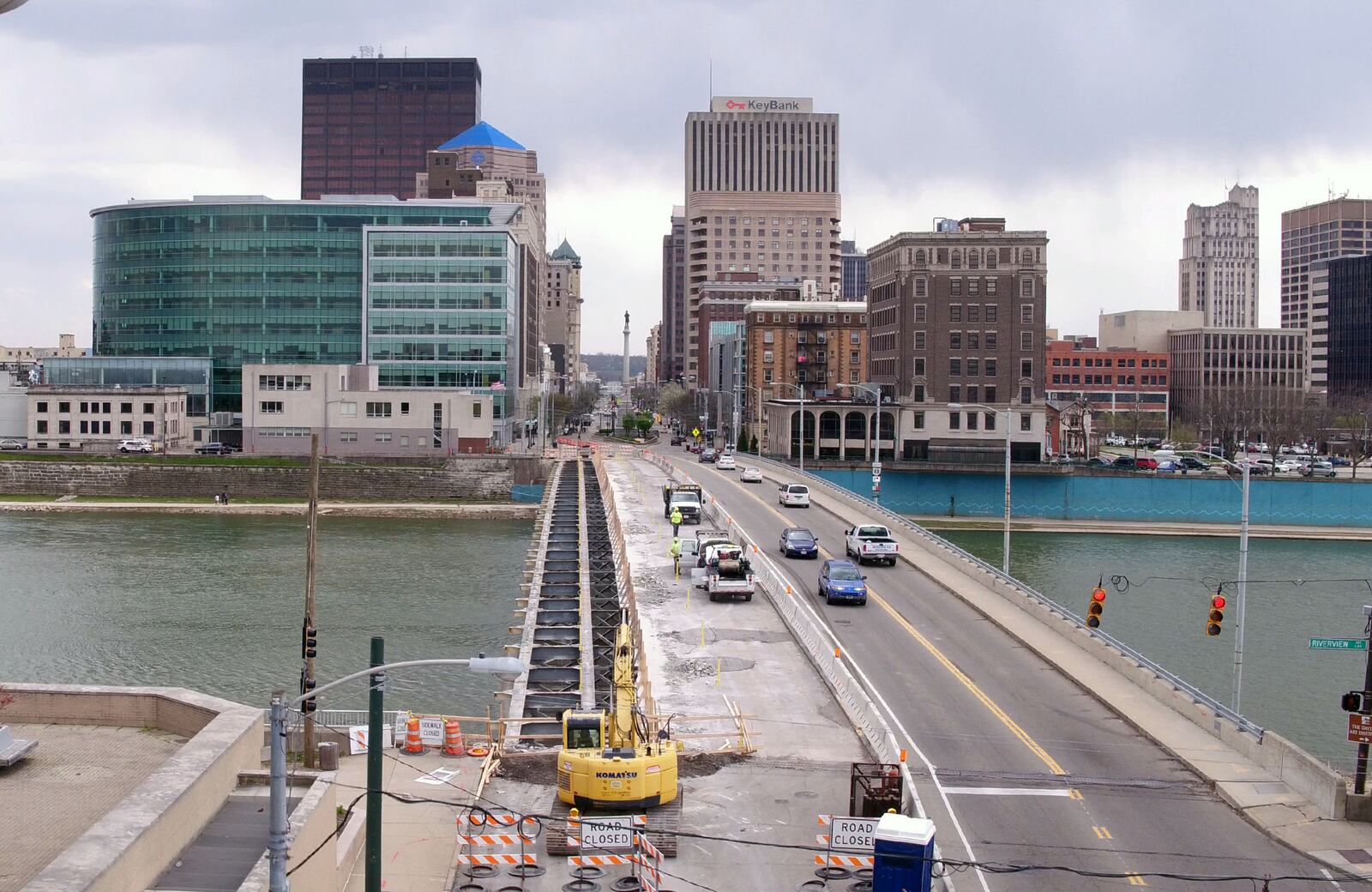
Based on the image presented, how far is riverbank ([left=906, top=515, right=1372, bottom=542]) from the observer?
94562 mm

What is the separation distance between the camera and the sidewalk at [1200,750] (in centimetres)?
2223

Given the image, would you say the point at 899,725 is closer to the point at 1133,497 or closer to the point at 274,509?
the point at 1133,497

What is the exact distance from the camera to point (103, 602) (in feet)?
197

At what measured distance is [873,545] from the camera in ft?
173

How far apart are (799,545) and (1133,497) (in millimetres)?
55596

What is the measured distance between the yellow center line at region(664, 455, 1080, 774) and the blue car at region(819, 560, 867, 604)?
998 mm

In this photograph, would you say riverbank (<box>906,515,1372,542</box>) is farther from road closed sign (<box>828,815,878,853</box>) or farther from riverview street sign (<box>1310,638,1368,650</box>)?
road closed sign (<box>828,815,878,853</box>)

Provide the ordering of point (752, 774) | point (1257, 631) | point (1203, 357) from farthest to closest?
1. point (1203, 357)
2. point (1257, 631)
3. point (752, 774)

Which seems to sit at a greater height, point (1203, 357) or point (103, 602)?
point (1203, 357)

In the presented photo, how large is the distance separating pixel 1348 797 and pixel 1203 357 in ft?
583

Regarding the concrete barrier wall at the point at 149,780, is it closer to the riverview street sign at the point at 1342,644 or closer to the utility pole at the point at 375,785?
the utility pole at the point at 375,785

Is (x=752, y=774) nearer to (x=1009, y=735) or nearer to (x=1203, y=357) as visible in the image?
(x=1009, y=735)

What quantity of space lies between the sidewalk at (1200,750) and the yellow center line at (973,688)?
106 inches

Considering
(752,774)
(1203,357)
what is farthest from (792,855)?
(1203,357)
